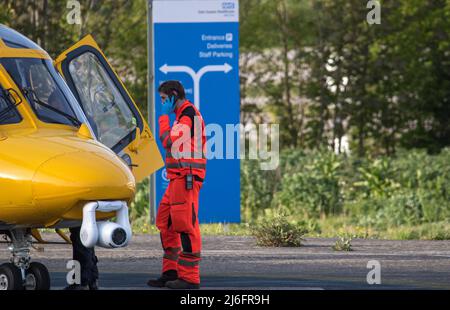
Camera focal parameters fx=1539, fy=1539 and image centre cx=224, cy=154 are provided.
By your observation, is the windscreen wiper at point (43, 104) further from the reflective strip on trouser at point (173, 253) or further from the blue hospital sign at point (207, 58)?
the blue hospital sign at point (207, 58)

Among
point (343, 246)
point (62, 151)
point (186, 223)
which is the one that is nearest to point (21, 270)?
point (62, 151)

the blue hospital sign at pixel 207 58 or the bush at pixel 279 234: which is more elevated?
the blue hospital sign at pixel 207 58

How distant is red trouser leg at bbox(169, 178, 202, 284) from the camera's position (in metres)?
13.9

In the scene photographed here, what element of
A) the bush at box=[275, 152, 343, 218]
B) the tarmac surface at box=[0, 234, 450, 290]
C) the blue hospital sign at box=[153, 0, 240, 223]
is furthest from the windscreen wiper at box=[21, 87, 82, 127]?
the bush at box=[275, 152, 343, 218]

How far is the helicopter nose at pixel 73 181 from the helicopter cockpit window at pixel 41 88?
3.44ft

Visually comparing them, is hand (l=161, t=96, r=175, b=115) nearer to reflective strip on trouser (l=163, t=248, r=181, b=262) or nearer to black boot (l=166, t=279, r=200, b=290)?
reflective strip on trouser (l=163, t=248, r=181, b=262)

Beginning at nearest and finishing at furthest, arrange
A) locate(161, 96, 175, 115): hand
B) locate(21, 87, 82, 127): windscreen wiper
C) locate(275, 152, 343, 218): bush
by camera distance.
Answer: locate(21, 87, 82, 127): windscreen wiper → locate(161, 96, 175, 115): hand → locate(275, 152, 343, 218): bush

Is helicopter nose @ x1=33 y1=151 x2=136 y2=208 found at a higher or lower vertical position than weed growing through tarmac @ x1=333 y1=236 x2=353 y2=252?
higher

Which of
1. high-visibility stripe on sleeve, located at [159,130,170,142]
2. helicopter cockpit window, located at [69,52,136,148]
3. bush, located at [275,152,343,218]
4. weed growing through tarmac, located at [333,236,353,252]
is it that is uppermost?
helicopter cockpit window, located at [69,52,136,148]

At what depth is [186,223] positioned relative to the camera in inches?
548

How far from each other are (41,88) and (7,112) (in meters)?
0.59

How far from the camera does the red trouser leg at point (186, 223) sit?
45.6 feet

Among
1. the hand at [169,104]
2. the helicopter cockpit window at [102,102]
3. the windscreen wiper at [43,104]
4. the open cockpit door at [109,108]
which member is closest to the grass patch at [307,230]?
the open cockpit door at [109,108]
